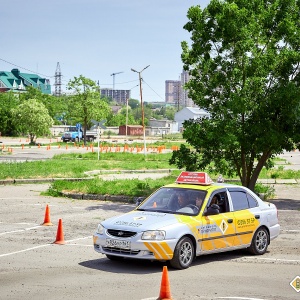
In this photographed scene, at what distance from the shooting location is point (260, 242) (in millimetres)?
14125

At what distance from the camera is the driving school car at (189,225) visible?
12.0 m

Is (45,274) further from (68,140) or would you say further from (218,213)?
(68,140)

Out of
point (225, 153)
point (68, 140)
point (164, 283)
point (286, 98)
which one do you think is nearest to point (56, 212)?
point (225, 153)

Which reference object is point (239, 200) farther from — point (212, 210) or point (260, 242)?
point (212, 210)

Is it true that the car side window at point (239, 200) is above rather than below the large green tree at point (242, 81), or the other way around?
below

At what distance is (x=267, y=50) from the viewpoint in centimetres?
2341

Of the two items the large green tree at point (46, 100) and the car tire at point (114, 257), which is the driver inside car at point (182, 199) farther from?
the large green tree at point (46, 100)

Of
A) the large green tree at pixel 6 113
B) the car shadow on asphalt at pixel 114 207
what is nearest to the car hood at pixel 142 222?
the car shadow on asphalt at pixel 114 207

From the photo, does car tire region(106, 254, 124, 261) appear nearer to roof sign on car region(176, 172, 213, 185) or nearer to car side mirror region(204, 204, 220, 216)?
car side mirror region(204, 204, 220, 216)

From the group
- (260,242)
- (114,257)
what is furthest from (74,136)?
(114,257)

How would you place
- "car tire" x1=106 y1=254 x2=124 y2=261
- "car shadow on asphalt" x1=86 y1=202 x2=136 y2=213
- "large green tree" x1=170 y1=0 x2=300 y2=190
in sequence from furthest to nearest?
1. "large green tree" x1=170 y1=0 x2=300 y2=190
2. "car shadow on asphalt" x1=86 y1=202 x2=136 y2=213
3. "car tire" x1=106 y1=254 x2=124 y2=261

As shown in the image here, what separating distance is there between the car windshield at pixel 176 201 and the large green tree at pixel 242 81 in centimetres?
885

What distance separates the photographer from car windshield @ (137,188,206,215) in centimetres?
1325

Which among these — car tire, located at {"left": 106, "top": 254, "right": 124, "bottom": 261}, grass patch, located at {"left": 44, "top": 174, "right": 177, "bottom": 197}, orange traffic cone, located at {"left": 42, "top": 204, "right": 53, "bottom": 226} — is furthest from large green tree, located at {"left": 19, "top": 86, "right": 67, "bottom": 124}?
car tire, located at {"left": 106, "top": 254, "right": 124, "bottom": 261}
